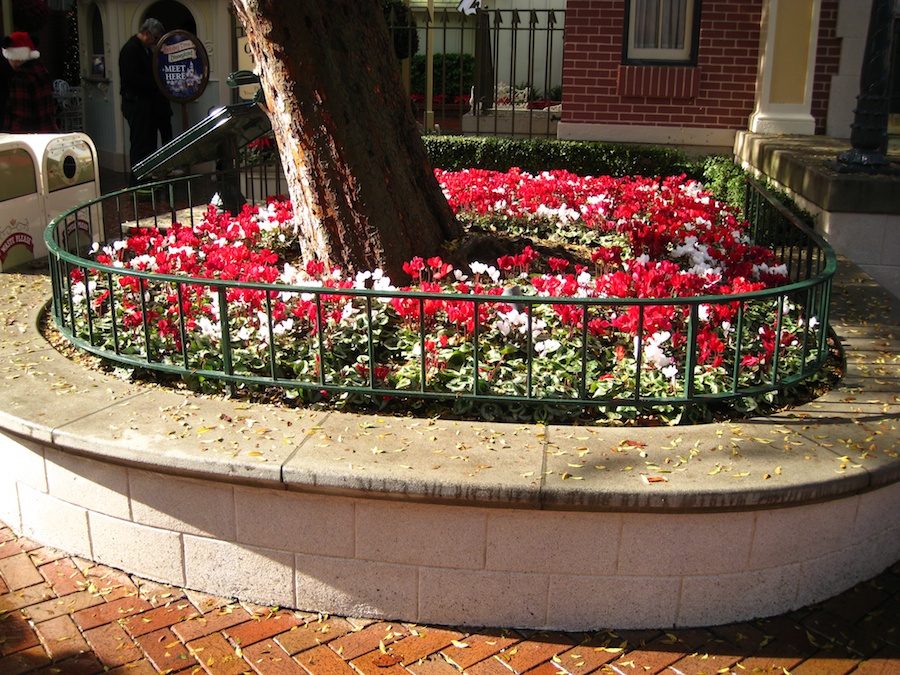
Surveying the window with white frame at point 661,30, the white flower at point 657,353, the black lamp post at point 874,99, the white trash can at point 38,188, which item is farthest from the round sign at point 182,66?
the white flower at point 657,353

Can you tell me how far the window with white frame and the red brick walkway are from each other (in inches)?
345

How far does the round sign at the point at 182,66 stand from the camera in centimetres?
1198

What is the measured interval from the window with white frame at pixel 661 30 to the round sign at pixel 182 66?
532 cm

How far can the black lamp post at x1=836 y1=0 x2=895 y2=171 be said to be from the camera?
6523 millimetres

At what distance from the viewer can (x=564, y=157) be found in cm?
1074

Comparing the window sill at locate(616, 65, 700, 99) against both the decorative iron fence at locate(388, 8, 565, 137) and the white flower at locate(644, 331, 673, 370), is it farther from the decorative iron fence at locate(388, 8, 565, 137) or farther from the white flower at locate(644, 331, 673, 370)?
the white flower at locate(644, 331, 673, 370)

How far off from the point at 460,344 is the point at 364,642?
4.67 ft

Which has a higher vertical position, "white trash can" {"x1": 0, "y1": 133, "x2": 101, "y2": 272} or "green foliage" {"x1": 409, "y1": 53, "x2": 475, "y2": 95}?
"green foliage" {"x1": 409, "y1": 53, "x2": 475, "y2": 95}

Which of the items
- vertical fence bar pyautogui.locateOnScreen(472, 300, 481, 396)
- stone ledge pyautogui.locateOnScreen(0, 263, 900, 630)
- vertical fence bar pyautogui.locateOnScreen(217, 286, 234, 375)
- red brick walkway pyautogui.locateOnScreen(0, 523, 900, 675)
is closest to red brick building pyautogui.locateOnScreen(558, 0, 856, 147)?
stone ledge pyautogui.locateOnScreen(0, 263, 900, 630)

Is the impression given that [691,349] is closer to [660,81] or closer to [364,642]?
[364,642]

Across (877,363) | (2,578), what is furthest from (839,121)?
(2,578)

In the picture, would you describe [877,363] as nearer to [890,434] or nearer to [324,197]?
[890,434]

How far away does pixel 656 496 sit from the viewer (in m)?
3.16

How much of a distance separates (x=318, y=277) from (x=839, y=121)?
7991 millimetres
